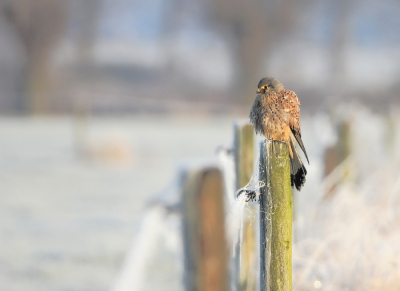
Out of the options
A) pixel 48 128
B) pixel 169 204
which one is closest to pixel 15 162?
pixel 48 128

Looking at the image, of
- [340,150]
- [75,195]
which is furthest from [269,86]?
[75,195]

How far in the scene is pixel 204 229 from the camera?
1937 millimetres

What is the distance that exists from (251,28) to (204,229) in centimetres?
2054

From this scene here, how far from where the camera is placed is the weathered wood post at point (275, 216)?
978 millimetres

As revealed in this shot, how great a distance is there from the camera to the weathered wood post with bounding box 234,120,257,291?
5.10 ft

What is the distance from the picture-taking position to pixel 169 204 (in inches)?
79.7

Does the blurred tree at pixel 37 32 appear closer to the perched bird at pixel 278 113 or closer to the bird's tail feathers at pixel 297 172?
the perched bird at pixel 278 113

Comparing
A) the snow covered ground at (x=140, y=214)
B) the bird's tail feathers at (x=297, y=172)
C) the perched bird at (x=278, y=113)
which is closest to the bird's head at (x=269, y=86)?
the perched bird at (x=278, y=113)

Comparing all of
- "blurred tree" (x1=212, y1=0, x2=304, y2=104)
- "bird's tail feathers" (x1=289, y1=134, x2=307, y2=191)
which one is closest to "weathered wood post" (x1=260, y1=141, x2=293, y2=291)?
"bird's tail feathers" (x1=289, y1=134, x2=307, y2=191)

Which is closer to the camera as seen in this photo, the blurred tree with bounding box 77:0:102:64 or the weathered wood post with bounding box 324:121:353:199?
the weathered wood post with bounding box 324:121:353:199

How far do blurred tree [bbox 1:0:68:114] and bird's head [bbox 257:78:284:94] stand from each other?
59.1ft

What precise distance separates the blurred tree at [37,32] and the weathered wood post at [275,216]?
59.7 feet

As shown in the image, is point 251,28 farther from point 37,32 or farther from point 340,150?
point 340,150

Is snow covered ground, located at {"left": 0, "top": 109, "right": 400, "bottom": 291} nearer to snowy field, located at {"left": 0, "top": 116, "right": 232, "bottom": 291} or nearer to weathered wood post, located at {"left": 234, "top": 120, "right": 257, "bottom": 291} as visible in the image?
snowy field, located at {"left": 0, "top": 116, "right": 232, "bottom": 291}
